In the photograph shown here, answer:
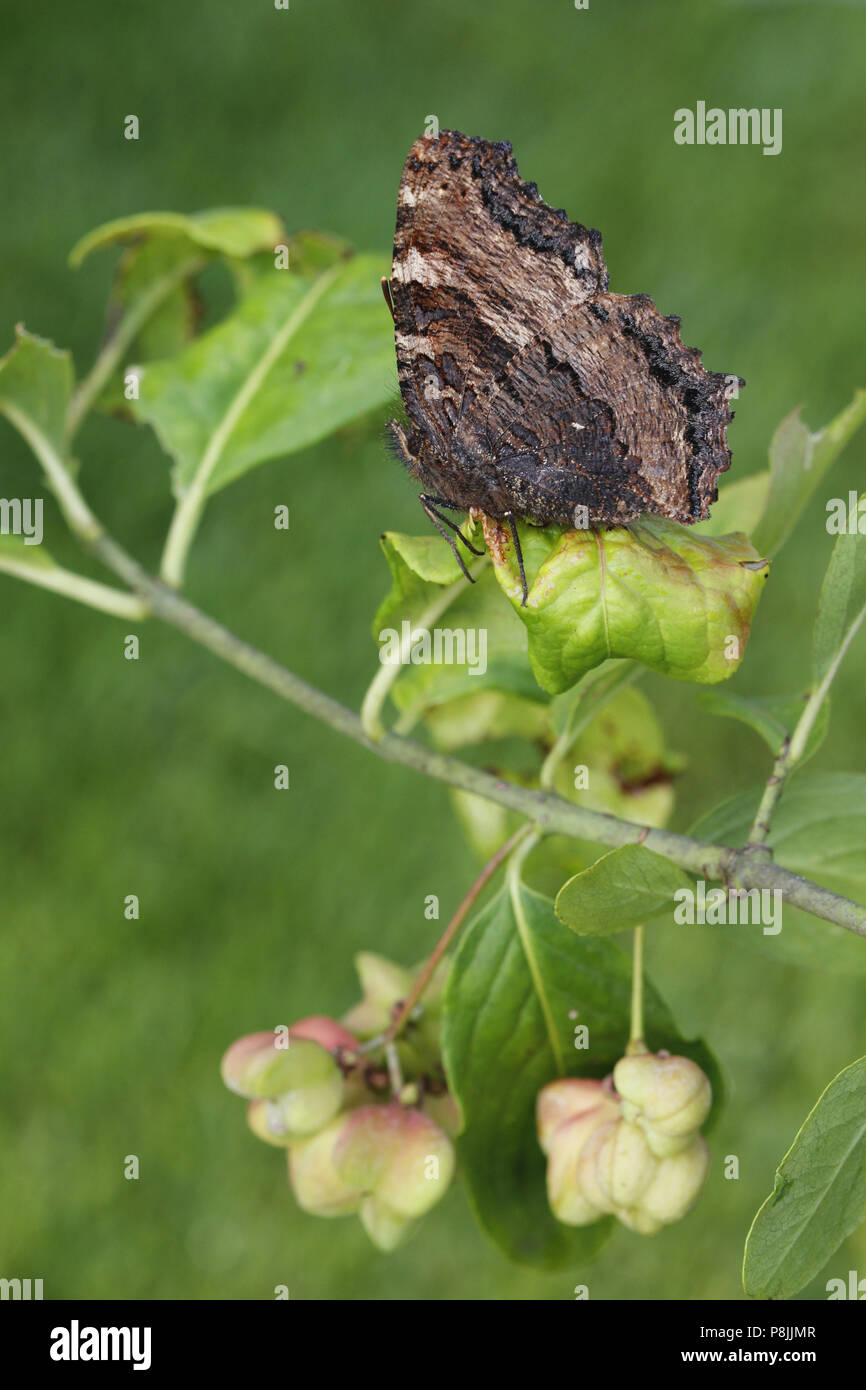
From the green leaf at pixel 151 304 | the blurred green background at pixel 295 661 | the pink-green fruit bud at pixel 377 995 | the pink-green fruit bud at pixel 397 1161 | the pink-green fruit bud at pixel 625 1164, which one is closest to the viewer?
the pink-green fruit bud at pixel 625 1164

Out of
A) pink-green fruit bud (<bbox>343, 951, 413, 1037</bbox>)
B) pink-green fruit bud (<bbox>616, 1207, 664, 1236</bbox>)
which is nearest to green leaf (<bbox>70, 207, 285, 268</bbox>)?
pink-green fruit bud (<bbox>343, 951, 413, 1037</bbox>)

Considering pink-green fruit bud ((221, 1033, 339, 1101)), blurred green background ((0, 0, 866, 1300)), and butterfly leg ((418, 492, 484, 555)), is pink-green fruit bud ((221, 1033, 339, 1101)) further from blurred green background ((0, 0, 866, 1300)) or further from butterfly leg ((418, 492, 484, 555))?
blurred green background ((0, 0, 866, 1300))

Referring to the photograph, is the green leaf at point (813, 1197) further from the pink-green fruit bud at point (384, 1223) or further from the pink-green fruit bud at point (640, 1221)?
the pink-green fruit bud at point (384, 1223)

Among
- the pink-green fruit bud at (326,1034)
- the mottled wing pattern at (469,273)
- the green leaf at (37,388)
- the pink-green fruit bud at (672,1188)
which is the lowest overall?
the pink-green fruit bud at (672,1188)

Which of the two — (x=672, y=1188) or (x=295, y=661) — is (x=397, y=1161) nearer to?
(x=672, y=1188)

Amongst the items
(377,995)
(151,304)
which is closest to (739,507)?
(377,995)

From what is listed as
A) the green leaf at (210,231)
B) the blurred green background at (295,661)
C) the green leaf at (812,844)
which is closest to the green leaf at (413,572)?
the green leaf at (812,844)
